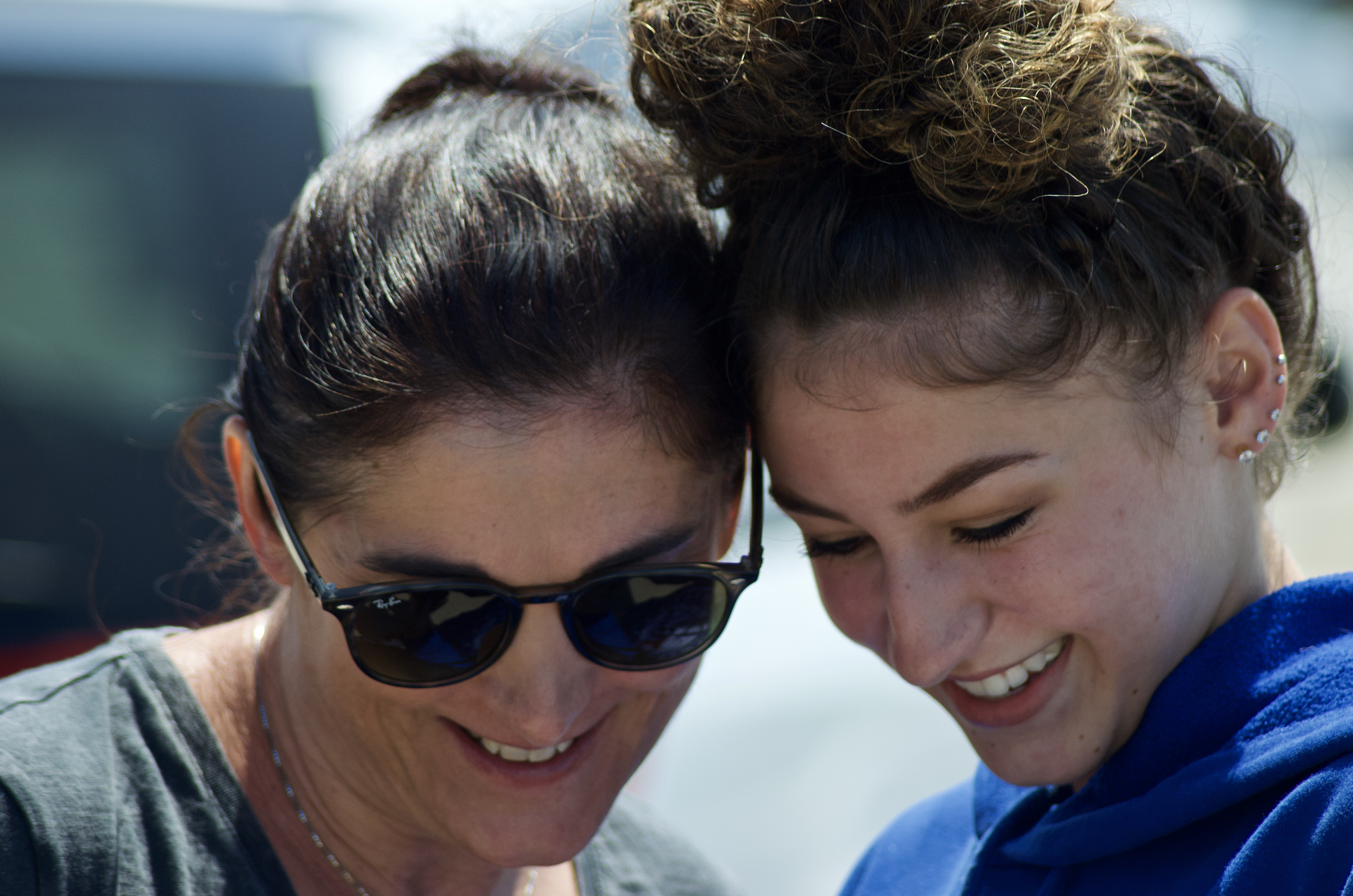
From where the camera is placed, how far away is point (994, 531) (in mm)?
1492

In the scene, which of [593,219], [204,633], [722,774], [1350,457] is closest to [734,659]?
[722,774]

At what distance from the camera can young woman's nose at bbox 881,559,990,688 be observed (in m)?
1.50

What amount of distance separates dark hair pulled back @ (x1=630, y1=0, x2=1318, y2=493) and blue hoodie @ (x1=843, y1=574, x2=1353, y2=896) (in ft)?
0.96

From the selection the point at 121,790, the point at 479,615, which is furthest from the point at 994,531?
the point at 121,790

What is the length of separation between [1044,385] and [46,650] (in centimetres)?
250

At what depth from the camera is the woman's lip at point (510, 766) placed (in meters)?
1.64

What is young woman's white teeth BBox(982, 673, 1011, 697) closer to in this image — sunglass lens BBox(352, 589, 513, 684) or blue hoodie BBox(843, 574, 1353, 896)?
blue hoodie BBox(843, 574, 1353, 896)

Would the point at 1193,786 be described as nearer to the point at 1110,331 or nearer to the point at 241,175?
the point at 1110,331

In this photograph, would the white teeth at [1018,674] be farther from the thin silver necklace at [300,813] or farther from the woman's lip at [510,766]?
the thin silver necklace at [300,813]

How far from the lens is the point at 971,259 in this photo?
1.50m

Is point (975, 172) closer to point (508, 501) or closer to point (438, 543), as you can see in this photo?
point (508, 501)

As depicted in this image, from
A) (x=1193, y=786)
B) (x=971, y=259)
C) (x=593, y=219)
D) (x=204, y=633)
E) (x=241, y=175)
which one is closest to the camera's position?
(x=1193, y=786)

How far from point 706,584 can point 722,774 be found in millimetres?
1700

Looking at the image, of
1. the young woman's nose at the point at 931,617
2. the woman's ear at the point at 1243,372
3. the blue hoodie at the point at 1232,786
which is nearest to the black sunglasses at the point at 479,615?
the young woman's nose at the point at 931,617
